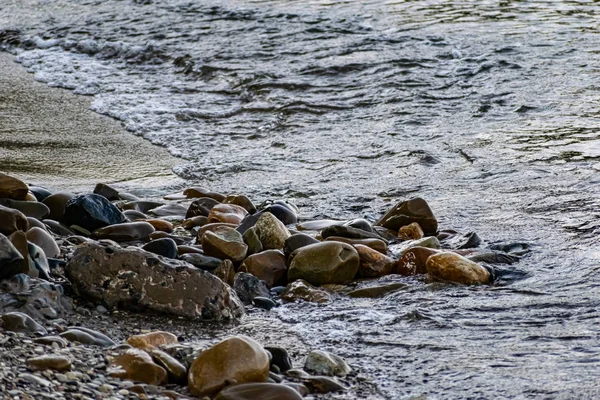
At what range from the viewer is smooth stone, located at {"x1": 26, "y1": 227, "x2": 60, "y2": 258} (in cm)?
341

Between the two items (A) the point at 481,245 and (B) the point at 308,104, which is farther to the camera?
(B) the point at 308,104

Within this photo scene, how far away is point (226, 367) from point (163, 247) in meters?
1.26

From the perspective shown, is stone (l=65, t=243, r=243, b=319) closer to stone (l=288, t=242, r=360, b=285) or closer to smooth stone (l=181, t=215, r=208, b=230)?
stone (l=288, t=242, r=360, b=285)

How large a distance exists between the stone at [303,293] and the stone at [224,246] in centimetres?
34

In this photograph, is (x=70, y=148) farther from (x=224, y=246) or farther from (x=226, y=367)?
(x=226, y=367)

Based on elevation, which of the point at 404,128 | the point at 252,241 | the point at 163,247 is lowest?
the point at 404,128

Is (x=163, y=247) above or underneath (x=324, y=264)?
above

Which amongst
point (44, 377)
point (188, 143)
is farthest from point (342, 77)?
point (44, 377)

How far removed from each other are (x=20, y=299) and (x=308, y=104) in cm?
487

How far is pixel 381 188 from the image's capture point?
524cm

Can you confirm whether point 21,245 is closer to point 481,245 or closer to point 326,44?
point 481,245

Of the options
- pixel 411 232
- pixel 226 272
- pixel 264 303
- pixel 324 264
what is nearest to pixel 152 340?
pixel 264 303

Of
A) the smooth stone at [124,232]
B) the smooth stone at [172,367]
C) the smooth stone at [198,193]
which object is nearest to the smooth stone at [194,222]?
the smooth stone at [124,232]

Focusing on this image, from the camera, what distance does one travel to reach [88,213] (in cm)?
410
